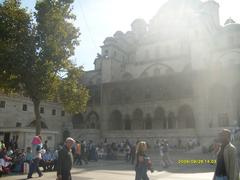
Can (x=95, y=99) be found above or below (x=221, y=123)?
above

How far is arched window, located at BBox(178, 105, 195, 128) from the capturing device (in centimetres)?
4053

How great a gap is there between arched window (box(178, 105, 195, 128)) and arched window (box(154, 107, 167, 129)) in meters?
2.36

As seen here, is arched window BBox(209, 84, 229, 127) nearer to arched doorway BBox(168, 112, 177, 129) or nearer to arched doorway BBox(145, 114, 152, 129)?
arched doorway BBox(168, 112, 177, 129)

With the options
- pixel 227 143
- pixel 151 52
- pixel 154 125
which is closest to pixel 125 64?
pixel 151 52

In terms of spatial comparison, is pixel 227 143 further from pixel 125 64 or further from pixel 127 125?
pixel 125 64

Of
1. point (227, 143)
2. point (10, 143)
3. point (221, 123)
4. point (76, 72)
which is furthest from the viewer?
point (221, 123)

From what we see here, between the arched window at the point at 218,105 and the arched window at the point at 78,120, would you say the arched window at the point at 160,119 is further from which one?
the arched window at the point at 78,120

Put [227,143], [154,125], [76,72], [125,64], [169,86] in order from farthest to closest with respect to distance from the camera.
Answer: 1. [125,64]
2. [154,125]
3. [169,86]
4. [76,72]
5. [227,143]

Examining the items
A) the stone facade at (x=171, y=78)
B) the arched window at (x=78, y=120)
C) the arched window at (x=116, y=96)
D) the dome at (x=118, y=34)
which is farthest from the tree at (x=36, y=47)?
the dome at (x=118, y=34)

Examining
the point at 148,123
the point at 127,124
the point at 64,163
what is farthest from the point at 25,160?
the point at 127,124

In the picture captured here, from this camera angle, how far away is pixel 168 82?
4125 cm

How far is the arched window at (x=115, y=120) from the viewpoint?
4611cm

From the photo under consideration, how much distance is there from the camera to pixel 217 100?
38156mm

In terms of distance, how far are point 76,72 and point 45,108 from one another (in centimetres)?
2267
